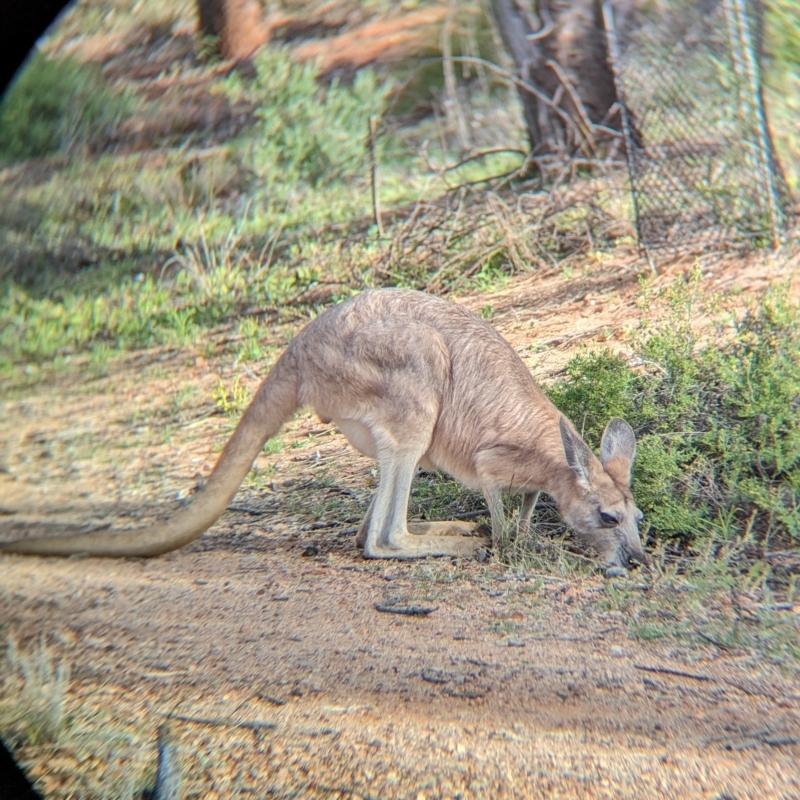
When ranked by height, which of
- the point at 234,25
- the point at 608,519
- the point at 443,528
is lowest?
the point at 443,528

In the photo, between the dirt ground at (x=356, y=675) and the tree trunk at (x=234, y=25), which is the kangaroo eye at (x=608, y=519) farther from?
the tree trunk at (x=234, y=25)

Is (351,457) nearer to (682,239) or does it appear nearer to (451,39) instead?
(682,239)

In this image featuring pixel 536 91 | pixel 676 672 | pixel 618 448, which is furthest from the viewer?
pixel 536 91

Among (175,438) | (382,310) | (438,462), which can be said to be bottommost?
(175,438)

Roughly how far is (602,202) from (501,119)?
146cm

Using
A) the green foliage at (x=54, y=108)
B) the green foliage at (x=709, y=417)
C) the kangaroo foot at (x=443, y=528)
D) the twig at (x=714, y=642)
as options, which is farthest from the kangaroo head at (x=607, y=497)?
the green foliage at (x=54, y=108)

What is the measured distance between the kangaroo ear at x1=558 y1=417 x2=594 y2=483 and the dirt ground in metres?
0.44

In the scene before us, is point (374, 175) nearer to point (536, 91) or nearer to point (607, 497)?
point (536, 91)

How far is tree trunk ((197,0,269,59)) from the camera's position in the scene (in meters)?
5.57

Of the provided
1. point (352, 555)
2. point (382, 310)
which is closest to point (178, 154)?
point (382, 310)

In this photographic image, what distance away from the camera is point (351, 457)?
504 cm

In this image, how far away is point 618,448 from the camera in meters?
3.92

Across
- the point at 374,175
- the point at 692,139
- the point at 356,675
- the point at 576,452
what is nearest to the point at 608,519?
the point at 576,452

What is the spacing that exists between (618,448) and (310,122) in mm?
4534
